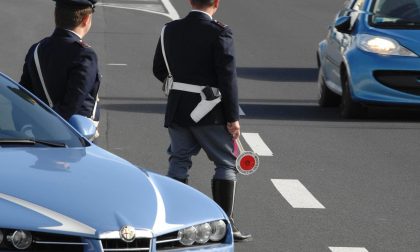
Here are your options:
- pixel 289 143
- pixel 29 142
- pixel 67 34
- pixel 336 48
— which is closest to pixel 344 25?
pixel 336 48

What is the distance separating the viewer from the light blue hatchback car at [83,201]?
682 cm

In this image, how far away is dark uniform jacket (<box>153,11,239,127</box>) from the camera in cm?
1002

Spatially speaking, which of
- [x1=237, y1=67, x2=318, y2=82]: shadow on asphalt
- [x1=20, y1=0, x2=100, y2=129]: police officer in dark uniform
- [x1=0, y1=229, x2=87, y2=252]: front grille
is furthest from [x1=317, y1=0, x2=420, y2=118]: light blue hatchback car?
[x1=0, y1=229, x2=87, y2=252]: front grille

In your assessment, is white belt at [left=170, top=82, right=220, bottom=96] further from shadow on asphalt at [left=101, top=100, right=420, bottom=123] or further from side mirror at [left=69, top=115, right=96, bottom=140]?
shadow on asphalt at [left=101, top=100, right=420, bottom=123]

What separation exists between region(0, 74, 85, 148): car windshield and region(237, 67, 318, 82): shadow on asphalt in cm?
1391

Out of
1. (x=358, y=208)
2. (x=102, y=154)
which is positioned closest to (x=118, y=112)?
(x=358, y=208)

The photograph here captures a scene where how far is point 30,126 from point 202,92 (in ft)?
6.97

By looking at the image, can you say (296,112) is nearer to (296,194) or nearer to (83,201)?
(296,194)

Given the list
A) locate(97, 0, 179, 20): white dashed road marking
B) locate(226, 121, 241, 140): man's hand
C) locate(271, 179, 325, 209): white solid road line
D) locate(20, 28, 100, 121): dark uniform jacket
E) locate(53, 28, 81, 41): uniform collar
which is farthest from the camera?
locate(97, 0, 179, 20): white dashed road marking

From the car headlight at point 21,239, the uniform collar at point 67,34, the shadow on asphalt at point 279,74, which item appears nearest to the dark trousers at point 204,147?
the uniform collar at point 67,34

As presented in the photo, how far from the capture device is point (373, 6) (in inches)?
721

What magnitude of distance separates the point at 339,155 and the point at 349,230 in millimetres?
3992

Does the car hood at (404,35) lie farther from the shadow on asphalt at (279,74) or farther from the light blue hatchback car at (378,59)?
the shadow on asphalt at (279,74)

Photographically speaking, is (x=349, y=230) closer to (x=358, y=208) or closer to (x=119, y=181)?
(x=358, y=208)
